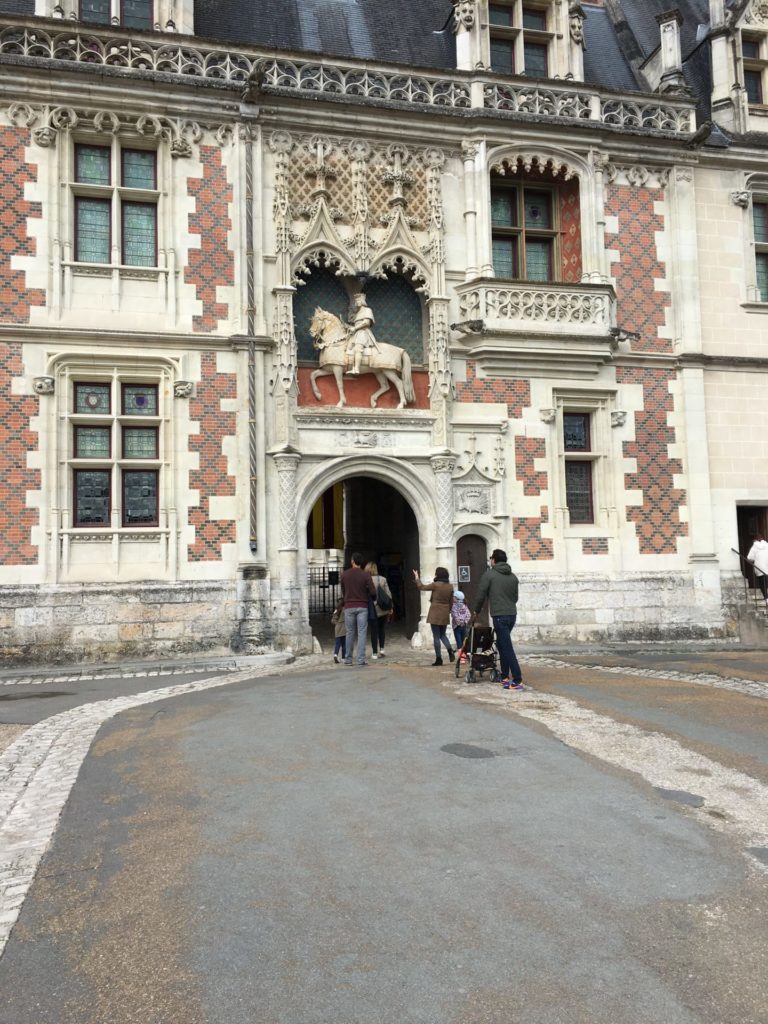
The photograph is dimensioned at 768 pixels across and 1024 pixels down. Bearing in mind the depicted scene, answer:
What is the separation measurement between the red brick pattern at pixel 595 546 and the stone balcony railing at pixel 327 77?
861 centimetres

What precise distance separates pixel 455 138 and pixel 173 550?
9.94 m

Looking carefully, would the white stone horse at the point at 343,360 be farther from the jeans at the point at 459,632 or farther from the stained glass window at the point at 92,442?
the jeans at the point at 459,632

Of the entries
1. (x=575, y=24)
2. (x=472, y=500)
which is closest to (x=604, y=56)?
(x=575, y=24)

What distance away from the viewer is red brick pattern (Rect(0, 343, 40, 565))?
13893 millimetres

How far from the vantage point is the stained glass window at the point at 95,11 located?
15781mm

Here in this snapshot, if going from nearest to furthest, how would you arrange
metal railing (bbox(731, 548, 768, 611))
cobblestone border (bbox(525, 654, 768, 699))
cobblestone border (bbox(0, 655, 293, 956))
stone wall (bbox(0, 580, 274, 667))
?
cobblestone border (bbox(0, 655, 293, 956))
cobblestone border (bbox(525, 654, 768, 699))
stone wall (bbox(0, 580, 274, 667))
metal railing (bbox(731, 548, 768, 611))

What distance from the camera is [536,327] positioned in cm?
1645

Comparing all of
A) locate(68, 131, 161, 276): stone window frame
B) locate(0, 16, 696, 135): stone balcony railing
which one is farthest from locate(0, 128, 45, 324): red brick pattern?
locate(0, 16, 696, 135): stone balcony railing

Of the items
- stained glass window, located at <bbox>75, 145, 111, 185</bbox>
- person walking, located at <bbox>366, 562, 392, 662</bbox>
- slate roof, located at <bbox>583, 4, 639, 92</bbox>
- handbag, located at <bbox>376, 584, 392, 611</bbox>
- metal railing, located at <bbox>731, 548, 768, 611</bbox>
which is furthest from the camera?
slate roof, located at <bbox>583, 4, 639, 92</bbox>

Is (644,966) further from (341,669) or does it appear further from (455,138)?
(455,138)

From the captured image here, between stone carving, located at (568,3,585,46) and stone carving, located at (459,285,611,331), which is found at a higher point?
stone carving, located at (568,3,585,46)

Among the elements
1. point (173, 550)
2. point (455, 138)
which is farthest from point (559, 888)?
point (455, 138)

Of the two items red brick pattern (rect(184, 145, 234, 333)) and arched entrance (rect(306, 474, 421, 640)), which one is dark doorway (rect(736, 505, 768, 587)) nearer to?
arched entrance (rect(306, 474, 421, 640))

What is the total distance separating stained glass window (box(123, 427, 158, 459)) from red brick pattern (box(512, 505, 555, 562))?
7030mm
